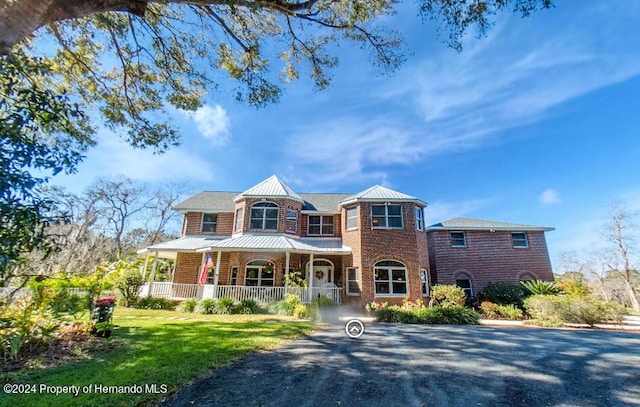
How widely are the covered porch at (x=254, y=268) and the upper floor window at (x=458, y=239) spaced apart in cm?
797

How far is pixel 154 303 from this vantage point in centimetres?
1570

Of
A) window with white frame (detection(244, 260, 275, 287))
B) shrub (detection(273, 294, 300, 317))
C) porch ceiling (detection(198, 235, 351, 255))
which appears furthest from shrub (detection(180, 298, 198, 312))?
shrub (detection(273, 294, 300, 317))

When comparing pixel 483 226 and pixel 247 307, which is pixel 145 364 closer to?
pixel 247 307

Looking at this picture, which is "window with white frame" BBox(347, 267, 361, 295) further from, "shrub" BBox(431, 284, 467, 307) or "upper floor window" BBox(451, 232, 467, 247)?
"upper floor window" BBox(451, 232, 467, 247)

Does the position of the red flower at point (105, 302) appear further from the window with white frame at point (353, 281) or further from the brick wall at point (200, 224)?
the brick wall at point (200, 224)

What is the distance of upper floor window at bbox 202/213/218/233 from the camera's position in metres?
20.1

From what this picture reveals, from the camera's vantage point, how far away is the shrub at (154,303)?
15.6 meters

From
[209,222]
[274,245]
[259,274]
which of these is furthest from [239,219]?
[274,245]

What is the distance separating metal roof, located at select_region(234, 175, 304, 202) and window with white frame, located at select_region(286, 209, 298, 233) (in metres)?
0.99

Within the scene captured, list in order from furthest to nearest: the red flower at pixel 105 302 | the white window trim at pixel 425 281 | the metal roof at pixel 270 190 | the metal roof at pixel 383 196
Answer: the metal roof at pixel 270 190, the metal roof at pixel 383 196, the white window trim at pixel 425 281, the red flower at pixel 105 302

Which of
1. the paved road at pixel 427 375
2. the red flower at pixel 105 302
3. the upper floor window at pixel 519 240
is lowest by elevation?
the paved road at pixel 427 375

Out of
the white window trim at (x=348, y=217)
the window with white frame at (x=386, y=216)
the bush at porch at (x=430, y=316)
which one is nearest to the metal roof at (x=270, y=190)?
the white window trim at (x=348, y=217)

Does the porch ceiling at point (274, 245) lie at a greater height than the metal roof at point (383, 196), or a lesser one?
lesser

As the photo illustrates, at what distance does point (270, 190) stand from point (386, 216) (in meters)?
8.09
